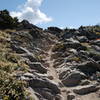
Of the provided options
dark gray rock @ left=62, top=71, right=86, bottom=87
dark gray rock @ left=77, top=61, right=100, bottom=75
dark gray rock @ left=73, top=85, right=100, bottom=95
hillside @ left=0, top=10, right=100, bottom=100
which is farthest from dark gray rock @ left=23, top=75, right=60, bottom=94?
dark gray rock @ left=77, top=61, right=100, bottom=75

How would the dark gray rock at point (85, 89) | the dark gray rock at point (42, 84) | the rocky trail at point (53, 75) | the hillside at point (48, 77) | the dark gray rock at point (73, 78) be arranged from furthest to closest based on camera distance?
the dark gray rock at point (73, 78), the dark gray rock at point (85, 89), the rocky trail at point (53, 75), the dark gray rock at point (42, 84), the hillside at point (48, 77)

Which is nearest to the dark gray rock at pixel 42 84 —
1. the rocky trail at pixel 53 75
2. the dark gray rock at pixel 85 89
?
the rocky trail at pixel 53 75

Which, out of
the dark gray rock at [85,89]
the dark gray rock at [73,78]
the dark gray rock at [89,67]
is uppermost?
the dark gray rock at [89,67]

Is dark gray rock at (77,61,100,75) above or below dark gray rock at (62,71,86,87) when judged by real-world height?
above

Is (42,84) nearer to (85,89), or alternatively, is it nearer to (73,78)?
(85,89)

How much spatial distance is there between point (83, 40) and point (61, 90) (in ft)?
99.5

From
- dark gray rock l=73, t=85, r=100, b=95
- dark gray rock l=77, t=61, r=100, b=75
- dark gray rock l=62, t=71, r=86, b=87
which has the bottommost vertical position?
dark gray rock l=73, t=85, r=100, b=95

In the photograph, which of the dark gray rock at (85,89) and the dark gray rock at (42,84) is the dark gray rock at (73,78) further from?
the dark gray rock at (42,84)

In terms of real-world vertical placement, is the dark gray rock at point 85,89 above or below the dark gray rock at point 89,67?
below

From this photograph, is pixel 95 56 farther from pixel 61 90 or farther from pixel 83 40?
pixel 83 40

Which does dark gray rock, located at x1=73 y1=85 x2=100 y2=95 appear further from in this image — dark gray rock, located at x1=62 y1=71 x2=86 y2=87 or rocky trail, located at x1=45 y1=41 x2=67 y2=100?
dark gray rock, located at x1=62 y1=71 x2=86 y2=87

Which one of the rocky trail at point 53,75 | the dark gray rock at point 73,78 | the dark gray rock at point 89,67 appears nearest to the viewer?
the rocky trail at point 53,75

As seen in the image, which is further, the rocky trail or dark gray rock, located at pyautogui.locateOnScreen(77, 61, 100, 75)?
dark gray rock, located at pyautogui.locateOnScreen(77, 61, 100, 75)

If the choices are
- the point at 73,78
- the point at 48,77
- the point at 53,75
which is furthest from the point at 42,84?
the point at 53,75
